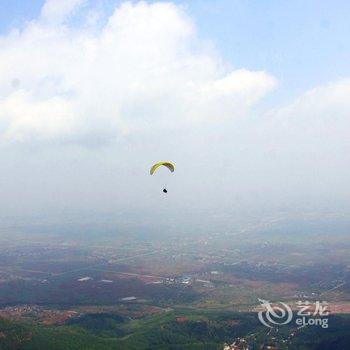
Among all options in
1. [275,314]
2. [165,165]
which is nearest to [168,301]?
[275,314]

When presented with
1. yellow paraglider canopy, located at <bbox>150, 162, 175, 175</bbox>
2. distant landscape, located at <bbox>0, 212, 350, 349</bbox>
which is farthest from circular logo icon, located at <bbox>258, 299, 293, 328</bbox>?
yellow paraglider canopy, located at <bbox>150, 162, 175, 175</bbox>

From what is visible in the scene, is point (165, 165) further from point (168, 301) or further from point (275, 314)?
point (168, 301)

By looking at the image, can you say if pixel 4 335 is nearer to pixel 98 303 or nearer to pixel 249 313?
pixel 98 303

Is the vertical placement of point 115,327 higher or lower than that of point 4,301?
lower

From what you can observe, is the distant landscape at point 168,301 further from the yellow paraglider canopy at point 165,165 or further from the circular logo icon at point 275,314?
the yellow paraglider canopy at point 165,165

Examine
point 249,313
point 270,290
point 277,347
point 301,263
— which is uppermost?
point 301,263

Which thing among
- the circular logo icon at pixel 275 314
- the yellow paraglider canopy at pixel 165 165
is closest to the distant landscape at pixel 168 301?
the circular logo icon at pixel 275 314

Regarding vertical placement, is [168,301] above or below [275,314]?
above

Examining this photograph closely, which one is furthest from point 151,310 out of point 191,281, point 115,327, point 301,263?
point 301,263
